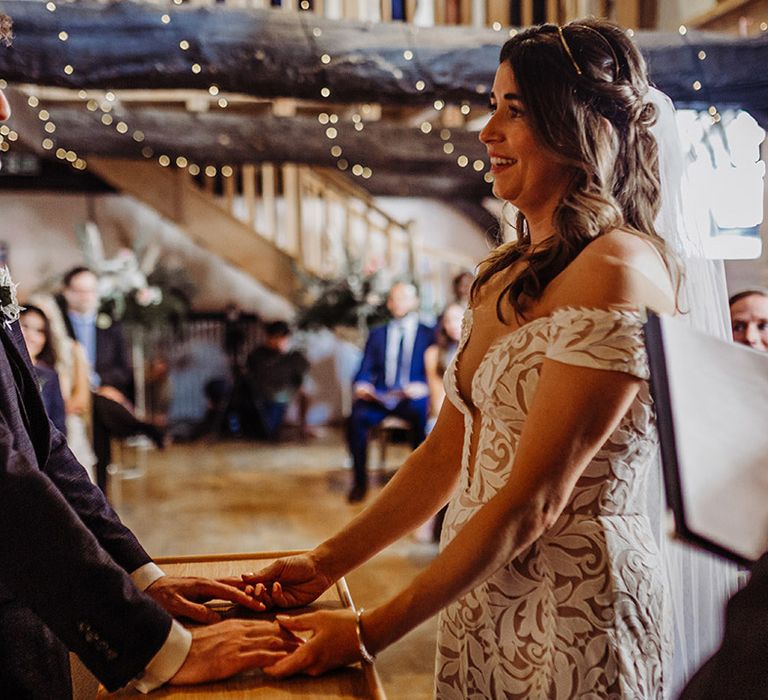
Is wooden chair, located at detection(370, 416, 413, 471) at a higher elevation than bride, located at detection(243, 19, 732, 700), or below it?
below

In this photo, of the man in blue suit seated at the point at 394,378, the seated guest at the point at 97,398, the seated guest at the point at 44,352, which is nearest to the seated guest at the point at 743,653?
the seated guest at the point at 44,352

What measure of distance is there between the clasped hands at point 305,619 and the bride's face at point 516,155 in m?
0.72

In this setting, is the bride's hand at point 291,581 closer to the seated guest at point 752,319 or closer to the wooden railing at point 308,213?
the seated guest at point 752,319

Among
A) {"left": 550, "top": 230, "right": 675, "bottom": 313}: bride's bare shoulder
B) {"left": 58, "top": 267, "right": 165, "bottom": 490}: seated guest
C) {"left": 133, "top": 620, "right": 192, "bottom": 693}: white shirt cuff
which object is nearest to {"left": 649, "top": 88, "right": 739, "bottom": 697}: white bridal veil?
{"left": 550, "top": 230, "right": 675, "bottom": 313}: bride's bare shoulder

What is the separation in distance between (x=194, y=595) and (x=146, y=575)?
10 centimetres

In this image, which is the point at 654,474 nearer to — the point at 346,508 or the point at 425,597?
the point at 425,597

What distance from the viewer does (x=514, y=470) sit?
1097 millimetres

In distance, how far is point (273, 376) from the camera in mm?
8664

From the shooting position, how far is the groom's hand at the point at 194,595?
1.25m

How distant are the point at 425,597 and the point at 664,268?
614 millimetres

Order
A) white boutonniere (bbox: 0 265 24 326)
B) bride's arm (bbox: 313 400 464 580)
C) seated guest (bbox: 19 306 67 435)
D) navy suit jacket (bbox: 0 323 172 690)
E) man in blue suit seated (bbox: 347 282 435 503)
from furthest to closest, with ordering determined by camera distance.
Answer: man in blue suit seated (bbox: 347 282 435 503) → seated guest (bbox: 19 306 67 435) → bride's arm (bbox: 313 400 464 580) → white boutonniere (bbox: 0 265 24 326) → navy suit jacket (bbox: 0 323 172 690)

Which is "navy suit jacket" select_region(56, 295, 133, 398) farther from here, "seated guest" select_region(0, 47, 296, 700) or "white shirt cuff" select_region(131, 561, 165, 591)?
"seated guest" select_region(0, 47, 296, 700)

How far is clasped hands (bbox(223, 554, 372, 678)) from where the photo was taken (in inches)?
41.9

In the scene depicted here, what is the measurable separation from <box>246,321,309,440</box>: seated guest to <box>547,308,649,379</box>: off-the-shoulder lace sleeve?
25.2ft
